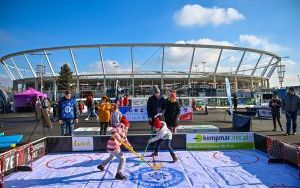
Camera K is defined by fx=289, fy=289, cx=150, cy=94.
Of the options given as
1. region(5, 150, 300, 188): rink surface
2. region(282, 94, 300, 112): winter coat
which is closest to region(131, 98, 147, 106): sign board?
region(282, 94, 300, 112): winter coat

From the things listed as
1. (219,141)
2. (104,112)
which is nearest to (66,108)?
(104,112)

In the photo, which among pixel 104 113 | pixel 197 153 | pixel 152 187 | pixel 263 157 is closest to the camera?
pixel 152 187

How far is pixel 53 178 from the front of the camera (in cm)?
662

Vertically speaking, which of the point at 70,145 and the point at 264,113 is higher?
the point at 264,113

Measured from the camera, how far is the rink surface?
240 inches

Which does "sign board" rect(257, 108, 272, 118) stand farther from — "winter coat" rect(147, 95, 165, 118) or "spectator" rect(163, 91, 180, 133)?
"spectator" rect(163, 91, 180, 133)

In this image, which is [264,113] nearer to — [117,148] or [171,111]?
[171,111]

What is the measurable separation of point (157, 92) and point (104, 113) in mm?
2300

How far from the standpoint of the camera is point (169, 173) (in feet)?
22.5

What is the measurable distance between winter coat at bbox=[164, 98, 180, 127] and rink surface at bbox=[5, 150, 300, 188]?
1.12 meters

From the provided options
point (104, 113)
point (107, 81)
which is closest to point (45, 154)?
point (104, 113)

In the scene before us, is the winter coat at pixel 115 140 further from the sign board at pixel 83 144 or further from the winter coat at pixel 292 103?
the winter coat at pixel 292 103

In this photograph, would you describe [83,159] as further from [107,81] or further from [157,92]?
[107,81]

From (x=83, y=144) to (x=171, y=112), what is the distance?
10.3 ft
